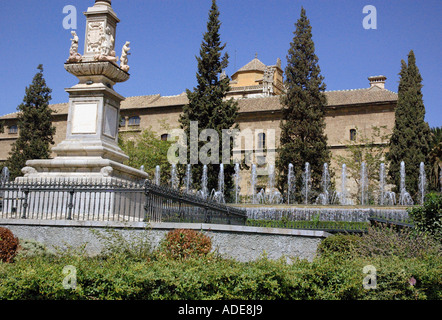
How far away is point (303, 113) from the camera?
33250mm

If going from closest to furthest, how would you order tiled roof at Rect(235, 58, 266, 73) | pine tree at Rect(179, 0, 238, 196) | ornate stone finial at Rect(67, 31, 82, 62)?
1. ornate stone finial at Rect(67, 31, 82, 62)
2. pine tree at Rect(179, 0, 238, 196)
3. tiled roof at Rect(235, 58, 266, 73)

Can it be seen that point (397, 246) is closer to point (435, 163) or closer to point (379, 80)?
point (435, 163)

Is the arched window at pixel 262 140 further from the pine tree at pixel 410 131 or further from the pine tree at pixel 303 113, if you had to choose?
the pine tree at pixel 410 131

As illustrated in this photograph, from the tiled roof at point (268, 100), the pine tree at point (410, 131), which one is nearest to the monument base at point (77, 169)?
the pine tree at point (410, 131)

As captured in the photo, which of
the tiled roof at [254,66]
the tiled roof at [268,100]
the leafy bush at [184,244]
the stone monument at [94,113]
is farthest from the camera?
the tiled roof at [254,66]

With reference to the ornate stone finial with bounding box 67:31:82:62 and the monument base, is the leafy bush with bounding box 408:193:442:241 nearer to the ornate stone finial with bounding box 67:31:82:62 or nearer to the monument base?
the monument base

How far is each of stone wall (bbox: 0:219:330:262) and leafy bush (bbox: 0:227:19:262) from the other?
768 mm

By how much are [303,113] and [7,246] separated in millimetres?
27569

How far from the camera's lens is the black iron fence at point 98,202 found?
9211mm

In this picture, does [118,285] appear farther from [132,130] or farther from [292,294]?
[132,130]

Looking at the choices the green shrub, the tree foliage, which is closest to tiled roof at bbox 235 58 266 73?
the tree foliage

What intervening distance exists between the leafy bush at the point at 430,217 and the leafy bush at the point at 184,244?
14.0ft

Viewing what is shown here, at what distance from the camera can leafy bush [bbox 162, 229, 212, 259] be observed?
7.61m

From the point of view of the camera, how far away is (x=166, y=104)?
4700cm
